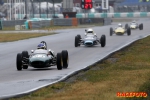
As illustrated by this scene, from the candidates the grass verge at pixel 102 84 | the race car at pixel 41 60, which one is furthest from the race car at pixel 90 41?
the race car at pixel 41 60

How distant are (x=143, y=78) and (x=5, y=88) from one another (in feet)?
12.7

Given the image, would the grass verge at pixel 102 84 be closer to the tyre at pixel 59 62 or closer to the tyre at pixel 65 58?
the tyre at pixel 65 58

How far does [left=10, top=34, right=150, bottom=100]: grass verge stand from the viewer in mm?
12016

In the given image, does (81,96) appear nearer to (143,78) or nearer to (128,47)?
(143,78)

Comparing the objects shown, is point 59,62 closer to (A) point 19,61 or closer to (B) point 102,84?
(A) point 19,61

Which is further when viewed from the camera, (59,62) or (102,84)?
(59,62)

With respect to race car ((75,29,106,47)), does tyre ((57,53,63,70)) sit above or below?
above

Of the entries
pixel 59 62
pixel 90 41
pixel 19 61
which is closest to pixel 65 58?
pixel 59 62

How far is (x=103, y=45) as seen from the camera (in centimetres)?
3139

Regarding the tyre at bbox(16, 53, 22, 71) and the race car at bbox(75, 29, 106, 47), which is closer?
the tyre at bbox(16, 53, 22, 71)

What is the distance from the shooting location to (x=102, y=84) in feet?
46.4

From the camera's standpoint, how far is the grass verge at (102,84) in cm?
1202

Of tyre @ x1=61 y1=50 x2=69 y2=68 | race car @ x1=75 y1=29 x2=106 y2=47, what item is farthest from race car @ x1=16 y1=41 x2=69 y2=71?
race car @ x1=75 y1=29 x2=106 y2=47

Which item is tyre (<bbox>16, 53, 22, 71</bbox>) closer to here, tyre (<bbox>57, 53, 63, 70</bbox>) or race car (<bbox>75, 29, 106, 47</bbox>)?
tyre (<bbox>57, 53, 63, 70</bbox>)
